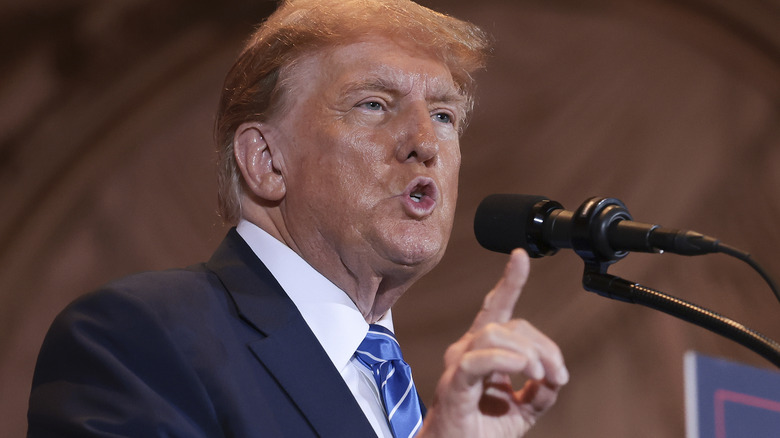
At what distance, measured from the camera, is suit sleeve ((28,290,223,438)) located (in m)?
1.20

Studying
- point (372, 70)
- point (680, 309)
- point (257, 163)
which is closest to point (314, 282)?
point (257, 163)

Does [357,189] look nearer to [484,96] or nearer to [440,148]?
[440,148]

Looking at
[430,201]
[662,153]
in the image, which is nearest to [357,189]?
[430,201]

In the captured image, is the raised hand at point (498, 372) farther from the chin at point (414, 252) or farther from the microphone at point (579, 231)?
the chin at point (414, 252)

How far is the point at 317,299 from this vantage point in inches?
62.8

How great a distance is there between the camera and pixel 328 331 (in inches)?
60.7

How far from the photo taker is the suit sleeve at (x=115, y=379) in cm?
120

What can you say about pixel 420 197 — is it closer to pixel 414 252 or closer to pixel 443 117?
pixel 414 252

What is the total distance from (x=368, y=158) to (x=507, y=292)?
0.60m

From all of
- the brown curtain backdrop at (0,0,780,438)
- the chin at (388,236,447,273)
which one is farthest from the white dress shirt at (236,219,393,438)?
the brown curtain backdrop at (0,0,780,438)

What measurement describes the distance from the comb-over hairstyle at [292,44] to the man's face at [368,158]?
1.2 inches

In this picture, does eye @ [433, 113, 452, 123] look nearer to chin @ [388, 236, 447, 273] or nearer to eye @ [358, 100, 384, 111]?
eye @ [358, 100, 384, 111]

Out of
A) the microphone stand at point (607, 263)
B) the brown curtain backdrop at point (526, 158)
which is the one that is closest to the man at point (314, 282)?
the microphone stand at point (607, 263)

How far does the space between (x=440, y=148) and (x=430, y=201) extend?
144 mm
